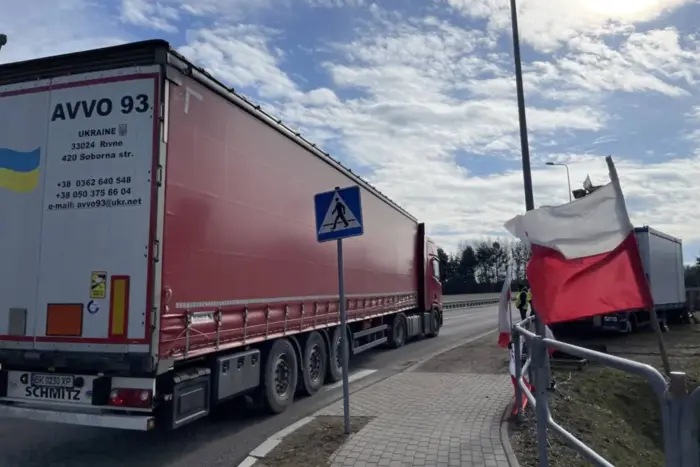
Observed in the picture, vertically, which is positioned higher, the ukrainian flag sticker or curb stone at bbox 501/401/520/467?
the ukrainian flag sticker

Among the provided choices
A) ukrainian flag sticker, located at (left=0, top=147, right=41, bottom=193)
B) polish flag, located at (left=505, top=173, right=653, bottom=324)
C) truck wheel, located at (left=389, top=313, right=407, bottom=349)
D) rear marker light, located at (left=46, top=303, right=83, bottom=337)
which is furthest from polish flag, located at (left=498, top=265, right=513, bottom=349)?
truck wheel, located at (left=389, top=313, right=407, bottom=349)

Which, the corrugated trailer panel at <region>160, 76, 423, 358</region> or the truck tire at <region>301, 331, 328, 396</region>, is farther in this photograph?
the truck tire at <region>301, 331, 328, 396</region>

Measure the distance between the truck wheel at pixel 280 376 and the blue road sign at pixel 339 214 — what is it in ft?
6.08

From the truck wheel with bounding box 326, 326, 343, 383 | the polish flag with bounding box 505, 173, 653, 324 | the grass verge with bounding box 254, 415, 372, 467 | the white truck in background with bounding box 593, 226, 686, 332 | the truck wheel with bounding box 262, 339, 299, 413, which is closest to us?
the polish flag with bounding box 505, 173, 653, 324

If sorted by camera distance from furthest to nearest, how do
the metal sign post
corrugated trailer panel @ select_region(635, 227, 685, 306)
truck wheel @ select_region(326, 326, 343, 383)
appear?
corrugated trailer panel @ select_region(635, 227, 685, 306)
truck wheel @ select_region(326, 326, 343, 383)
the metal sign post

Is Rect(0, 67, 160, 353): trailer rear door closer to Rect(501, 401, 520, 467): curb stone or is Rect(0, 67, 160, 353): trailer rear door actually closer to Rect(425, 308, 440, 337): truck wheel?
Rect(501, 401, 520, 467): curb stone

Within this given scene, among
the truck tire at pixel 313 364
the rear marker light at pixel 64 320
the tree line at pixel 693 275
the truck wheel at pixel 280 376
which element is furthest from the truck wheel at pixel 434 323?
the tree line at pixel 693 275

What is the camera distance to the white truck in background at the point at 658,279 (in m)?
18.5

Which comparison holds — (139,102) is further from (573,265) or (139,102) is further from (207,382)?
(573,265)

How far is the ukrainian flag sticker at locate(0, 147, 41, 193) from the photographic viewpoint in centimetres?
622

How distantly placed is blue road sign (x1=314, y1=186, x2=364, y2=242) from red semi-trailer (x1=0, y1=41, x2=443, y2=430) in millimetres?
957

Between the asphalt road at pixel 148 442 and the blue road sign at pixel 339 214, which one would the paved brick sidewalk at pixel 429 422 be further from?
the blue road sign at pixel 339 214

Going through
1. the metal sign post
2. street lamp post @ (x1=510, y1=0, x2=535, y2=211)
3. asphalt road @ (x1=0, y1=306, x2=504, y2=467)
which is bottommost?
asphalt road @ (x1=0, y1=306, x2=504, y2=467)

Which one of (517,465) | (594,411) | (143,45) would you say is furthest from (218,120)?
(594,411)
